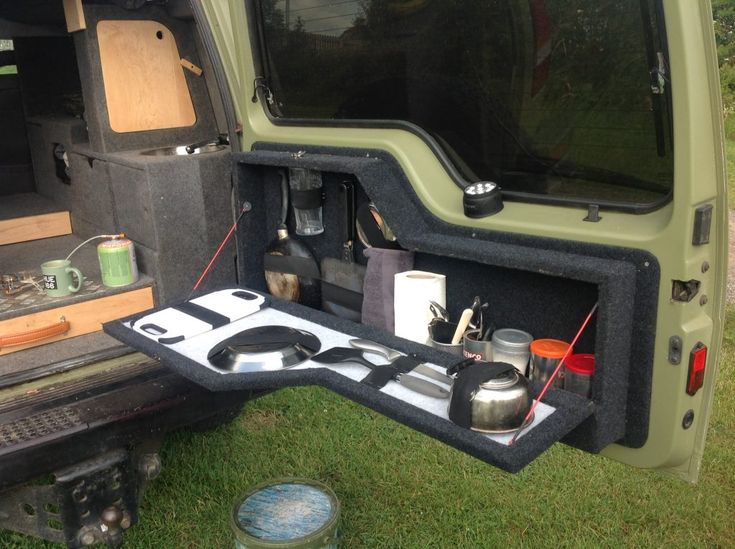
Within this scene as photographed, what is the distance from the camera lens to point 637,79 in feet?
4.45

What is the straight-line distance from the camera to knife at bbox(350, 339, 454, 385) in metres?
1.48

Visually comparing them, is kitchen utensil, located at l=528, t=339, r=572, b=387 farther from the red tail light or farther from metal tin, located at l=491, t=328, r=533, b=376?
the red tail light

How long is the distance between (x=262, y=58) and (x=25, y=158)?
2.31 meters

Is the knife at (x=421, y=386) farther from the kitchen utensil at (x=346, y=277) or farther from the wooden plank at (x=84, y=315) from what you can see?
the wooden plank at (x=84, y=315)

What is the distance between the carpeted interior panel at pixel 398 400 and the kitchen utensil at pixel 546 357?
0.05 meters

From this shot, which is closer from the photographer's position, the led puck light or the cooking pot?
the cooking pot

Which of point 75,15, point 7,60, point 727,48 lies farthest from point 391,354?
point 727,48

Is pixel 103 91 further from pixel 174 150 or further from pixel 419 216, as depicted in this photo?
pixel 419 216

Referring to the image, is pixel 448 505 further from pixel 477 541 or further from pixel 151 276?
pixel 151 276

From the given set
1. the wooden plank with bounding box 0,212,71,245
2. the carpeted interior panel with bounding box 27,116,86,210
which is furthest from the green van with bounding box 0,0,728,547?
the wooden plank with bounding box 0,212,71,245

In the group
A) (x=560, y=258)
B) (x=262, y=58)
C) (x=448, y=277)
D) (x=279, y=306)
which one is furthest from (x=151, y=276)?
(x=560, y=258)

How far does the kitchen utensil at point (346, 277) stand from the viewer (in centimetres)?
202

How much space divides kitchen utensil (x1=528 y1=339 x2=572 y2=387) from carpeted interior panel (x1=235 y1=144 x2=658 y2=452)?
0.04m

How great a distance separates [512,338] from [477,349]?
A: 0.08m
